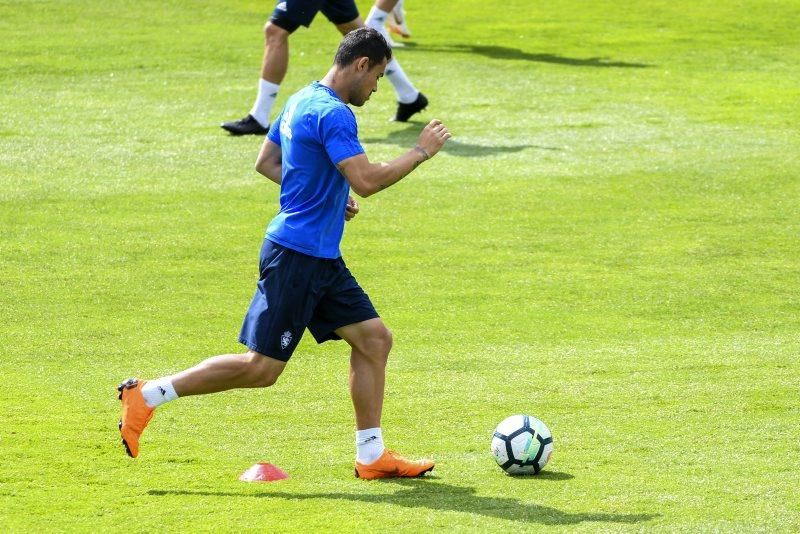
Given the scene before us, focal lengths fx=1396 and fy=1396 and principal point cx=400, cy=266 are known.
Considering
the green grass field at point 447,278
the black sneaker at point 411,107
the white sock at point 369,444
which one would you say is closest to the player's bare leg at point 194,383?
the green grass field at point 447,278

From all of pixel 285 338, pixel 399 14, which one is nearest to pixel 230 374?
pixel 285 338

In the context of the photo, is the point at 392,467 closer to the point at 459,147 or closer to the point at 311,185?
the point at 311,185

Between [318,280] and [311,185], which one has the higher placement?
[311,185]

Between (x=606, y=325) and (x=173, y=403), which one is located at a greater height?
(x=606, y=325)

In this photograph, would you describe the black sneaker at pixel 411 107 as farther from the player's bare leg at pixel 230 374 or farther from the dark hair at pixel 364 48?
the player's bare leg at pixel 230 374

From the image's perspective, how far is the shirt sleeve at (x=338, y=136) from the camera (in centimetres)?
666

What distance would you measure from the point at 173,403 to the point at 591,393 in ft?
8.27

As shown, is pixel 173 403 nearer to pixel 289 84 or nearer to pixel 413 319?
pixel 413 319

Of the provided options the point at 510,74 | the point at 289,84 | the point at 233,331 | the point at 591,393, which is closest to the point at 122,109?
the point at 289,84

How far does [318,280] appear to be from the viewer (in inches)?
272

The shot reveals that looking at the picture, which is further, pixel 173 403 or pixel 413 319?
pixel 413 319

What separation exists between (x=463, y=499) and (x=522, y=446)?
494mm

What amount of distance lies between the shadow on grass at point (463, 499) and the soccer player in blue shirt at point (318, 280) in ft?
0.71

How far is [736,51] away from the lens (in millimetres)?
19328
